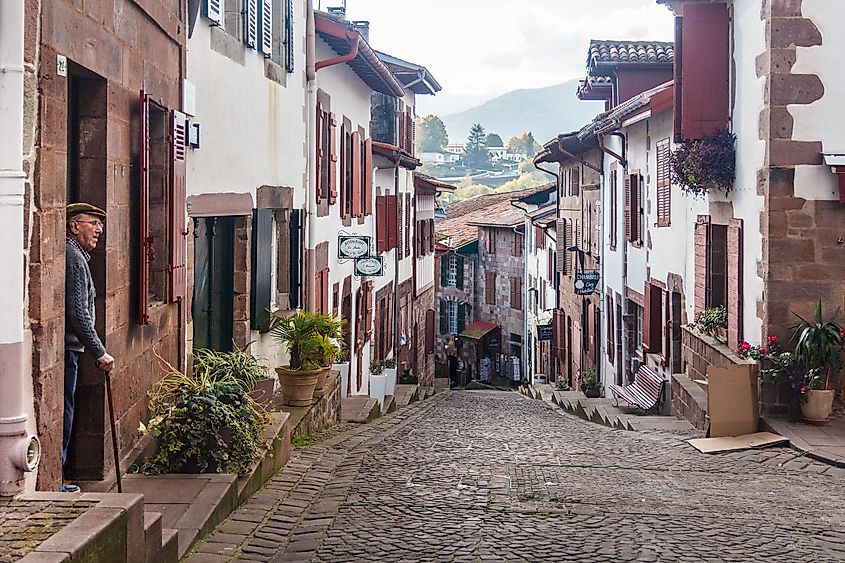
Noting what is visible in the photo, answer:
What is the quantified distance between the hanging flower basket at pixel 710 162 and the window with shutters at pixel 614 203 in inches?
346

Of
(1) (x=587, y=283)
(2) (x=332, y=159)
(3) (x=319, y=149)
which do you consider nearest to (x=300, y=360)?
(3) (x=319, y=149)

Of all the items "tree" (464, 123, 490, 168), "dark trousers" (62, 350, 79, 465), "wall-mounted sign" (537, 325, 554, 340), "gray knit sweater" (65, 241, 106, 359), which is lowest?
"wall-mounted sign" (537, 325, 554, 340)

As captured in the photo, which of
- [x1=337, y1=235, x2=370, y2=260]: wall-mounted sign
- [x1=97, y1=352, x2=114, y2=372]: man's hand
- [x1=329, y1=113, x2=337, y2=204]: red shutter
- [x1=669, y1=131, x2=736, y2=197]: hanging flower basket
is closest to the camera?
[x1=97, y1=352, x2=114, y2=372]: man's hand

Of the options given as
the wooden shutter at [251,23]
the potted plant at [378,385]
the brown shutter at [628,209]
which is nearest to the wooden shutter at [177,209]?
the wooden shutter at [251,23]

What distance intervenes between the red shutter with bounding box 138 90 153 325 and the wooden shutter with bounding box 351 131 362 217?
12.1 metres

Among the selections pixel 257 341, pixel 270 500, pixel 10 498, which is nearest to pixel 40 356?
pixel 10 498

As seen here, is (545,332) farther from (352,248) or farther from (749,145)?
(749,145)

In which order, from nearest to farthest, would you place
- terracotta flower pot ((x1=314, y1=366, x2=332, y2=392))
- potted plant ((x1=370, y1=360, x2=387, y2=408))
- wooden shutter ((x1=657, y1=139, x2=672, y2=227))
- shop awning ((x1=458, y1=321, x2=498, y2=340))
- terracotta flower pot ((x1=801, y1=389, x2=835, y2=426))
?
terracotta flower pot ((x1=801, y1=389, x2=835, y2=426))
terracotta flower pot ((x1=314, y1=366, x2=332, y2=392))
wooden shutter ((x1=657, y1=139, x2=672, y2=227))
potted plant ((x1=370, y1=360, x2=387, y2=408))
shop awning ((x1=458, y1=321, x2=498, y2=340))

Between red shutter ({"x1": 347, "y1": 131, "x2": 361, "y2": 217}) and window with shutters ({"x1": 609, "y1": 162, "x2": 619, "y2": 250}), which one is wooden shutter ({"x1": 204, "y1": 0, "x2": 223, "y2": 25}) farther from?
window with shutters ({"x1": 609, "y1": 162, "x2": 619, "y2": 250})

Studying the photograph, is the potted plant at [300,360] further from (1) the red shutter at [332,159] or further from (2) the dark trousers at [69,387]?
(1) the red shutter at [332,159]

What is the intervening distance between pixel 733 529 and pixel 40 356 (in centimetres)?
430

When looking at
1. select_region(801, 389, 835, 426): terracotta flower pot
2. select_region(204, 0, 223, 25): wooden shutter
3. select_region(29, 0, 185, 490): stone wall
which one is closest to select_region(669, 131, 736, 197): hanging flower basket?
select_region(801, 389, 835, 426): terracotta flower pot

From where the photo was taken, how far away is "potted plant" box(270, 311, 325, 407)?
1114 centimetres

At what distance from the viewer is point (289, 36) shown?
43.2ft
